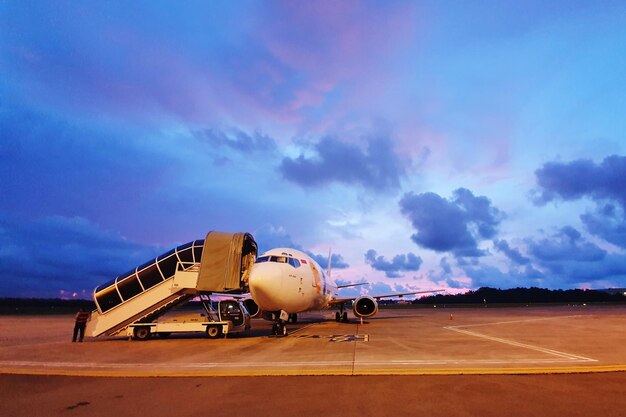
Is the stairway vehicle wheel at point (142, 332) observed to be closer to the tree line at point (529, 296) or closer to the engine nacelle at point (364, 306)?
the engine nacelle at point (364, 306)

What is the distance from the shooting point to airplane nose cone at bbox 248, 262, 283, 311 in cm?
1526

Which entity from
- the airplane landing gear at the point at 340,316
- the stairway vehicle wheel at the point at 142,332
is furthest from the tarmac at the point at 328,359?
the airplane landing gear at the point at 340,316

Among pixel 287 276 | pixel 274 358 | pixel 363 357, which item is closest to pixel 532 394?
pixel 363 357

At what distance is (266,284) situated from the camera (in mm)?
15297

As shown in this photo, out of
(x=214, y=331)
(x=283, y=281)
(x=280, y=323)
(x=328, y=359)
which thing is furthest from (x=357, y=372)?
(x=214, y=331)

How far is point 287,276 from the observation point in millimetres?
16656

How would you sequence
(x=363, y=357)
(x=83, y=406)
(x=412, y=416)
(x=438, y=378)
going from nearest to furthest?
1. (x=412, y=416)
2. (x=83, y=406)
3. (x=438, y=378)
4. (x=363, y=357)

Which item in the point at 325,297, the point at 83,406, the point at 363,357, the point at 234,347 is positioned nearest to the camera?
the point at 83,406

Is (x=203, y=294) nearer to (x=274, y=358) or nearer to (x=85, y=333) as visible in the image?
(x=85, y=333)

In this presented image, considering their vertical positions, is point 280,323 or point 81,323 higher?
point 81,323

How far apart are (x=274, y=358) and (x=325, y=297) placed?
1493 centimetres

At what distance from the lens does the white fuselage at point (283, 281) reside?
1541 centimetres

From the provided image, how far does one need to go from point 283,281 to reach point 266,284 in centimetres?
109

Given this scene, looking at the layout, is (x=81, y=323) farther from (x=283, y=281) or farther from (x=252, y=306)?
(x=252, y=306)
